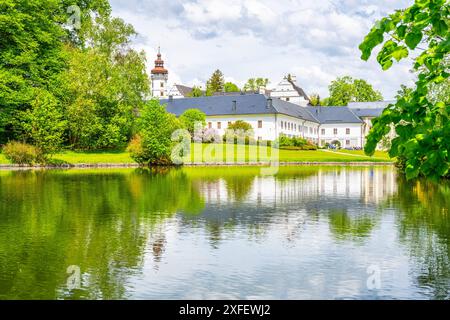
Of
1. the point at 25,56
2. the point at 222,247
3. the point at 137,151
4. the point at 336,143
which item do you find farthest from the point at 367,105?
the point at 222,247

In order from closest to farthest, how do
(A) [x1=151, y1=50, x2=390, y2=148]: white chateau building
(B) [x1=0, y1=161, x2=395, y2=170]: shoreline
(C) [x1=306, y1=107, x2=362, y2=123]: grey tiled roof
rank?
1. (B) [x1=0, y1=161, x2=395, y2=170]: shoreline
2. (A) [x1=151, y1=50, x2=390, y2=148]: white chateau building
3. (C) [x1=306, y1=107, x2=362, y2=123]: grey tiled roof

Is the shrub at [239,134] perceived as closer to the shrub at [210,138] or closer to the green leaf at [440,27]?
the shrub at [210,138]

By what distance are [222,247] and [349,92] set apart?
114m

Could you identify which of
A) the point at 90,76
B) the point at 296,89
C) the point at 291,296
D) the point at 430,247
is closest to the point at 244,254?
the point at 291,296

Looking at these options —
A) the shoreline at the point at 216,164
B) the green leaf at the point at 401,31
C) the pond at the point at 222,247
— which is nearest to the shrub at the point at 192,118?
the shoreline at the point at 216,164

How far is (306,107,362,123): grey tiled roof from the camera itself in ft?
325

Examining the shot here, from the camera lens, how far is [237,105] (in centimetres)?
8675

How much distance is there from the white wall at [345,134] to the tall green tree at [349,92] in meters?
20.8

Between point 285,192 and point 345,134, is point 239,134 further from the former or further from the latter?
point 285,192

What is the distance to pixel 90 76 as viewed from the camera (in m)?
53.0

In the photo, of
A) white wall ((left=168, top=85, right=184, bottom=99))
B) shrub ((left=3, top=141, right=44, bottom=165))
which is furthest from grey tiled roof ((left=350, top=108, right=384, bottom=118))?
shrub ((left=3, top=141, right=44, bottom=165))

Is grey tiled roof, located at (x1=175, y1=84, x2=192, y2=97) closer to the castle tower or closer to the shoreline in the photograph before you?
the castle tower

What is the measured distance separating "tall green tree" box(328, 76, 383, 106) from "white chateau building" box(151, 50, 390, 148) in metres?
9.64
